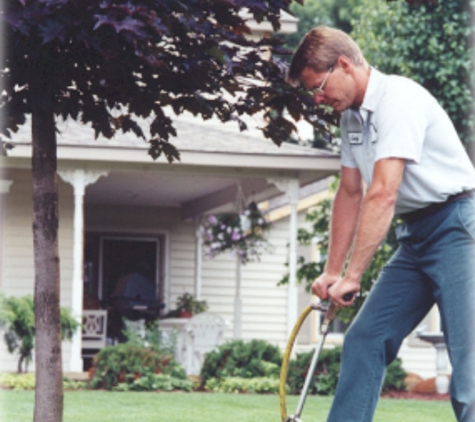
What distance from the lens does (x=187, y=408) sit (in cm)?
867

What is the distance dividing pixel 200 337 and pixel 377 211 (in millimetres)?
9585

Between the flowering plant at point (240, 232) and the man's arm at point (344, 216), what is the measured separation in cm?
925

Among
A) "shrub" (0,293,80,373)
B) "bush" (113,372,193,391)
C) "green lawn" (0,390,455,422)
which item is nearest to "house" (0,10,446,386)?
"shrub" (0,293,80,373)

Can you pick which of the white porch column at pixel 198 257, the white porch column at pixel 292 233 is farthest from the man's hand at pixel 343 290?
the white porch column at pixel 198 257

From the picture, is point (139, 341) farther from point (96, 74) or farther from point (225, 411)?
point (96, 74)

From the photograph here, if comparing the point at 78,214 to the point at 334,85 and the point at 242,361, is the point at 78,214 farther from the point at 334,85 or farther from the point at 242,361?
the point at 334,85

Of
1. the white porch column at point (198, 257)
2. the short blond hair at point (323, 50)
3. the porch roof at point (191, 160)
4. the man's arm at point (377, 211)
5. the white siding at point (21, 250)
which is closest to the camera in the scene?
the man's arm at point (377, 211)

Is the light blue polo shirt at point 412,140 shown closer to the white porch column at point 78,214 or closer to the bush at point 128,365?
the bush at point 128,365

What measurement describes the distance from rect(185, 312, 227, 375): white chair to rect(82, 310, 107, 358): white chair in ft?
4.21

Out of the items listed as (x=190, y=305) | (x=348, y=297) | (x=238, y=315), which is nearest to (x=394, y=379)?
(x=238, y=315)

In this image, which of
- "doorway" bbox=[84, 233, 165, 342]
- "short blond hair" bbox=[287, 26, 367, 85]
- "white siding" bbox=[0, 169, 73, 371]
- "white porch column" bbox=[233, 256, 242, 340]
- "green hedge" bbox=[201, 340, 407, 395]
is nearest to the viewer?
"short blond hair" bbox=[287, 26, 367, 85]

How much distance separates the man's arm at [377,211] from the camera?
3.51 meters

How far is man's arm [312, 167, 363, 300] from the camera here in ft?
13.1

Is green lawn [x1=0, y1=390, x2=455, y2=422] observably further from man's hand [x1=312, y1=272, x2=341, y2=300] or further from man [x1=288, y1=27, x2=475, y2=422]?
man [x1=288, y1=27, x2=475, y2=422]
